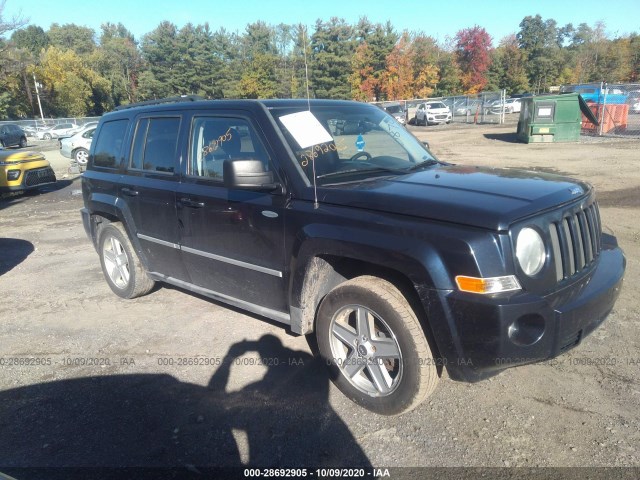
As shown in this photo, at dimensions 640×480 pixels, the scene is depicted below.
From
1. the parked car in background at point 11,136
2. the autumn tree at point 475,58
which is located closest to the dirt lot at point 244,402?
the parked car in background at point 11,136

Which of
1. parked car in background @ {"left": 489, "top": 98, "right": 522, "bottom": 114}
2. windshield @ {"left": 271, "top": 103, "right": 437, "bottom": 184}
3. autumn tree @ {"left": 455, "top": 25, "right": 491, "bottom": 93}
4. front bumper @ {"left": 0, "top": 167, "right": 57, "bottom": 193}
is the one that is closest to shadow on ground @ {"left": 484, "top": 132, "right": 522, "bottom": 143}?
parked car in background @ {"left": 489, "top": 98, "right": 522, "bottom": 114}

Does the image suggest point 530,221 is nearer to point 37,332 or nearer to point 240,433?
point 240,433

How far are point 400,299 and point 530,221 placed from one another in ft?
2.77

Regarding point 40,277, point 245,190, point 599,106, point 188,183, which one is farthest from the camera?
point 599,106

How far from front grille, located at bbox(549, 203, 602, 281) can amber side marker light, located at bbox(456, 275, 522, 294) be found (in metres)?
0.36

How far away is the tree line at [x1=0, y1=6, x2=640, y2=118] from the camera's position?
50.7 meters

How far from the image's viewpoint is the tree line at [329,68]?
166 feet

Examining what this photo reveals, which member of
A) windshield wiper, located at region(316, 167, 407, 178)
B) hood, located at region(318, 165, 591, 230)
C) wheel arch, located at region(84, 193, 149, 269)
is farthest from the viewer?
wheel arch, located at region(84, 193, 149, 269)

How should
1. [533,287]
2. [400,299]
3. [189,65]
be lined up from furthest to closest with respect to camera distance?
[189,65] → [400,299] → [533,287]

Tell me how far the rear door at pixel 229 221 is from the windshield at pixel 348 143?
10.5 inches

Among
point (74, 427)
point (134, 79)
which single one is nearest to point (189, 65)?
point (134, 79)

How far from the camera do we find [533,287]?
2.57 metres

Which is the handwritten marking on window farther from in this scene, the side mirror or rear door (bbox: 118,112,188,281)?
the side mirror

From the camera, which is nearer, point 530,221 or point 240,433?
point 530,221
